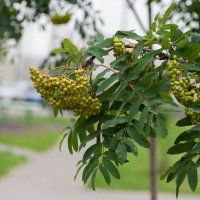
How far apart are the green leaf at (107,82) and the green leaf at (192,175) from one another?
1.13 feet

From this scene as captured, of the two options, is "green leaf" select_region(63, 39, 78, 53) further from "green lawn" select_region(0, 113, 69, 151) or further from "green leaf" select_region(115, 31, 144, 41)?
"green lawn" select_region(0, 113, 69, 151)

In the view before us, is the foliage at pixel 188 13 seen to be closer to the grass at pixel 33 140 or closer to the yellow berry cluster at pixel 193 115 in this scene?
the yellow berry cluster at pixel 193 115

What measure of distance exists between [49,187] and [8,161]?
1.90m

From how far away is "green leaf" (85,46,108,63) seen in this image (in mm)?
1500

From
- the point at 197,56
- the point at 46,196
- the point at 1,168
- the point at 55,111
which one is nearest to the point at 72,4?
the point at 55,111

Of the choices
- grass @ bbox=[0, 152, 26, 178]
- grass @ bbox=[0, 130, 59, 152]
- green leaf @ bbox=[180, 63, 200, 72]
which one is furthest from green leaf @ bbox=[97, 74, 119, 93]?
grass @ bbox=[0, 130, 59, 152]

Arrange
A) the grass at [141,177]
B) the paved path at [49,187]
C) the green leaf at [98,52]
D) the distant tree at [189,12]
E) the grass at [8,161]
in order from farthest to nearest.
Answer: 1. the grass at [8,161]
2. the grass at [141,177]
3. the paved path at [49,187]
4. the distant tree at [189,12]
5. the green leaf at [98,52]

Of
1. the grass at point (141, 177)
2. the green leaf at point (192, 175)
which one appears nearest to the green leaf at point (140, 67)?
the green leaf at point (192, 175)

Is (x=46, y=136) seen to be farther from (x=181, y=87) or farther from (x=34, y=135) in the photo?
(x=181, y=87)

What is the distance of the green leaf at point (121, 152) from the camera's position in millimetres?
1456

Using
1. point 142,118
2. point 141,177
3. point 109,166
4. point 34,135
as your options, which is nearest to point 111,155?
point 109,166

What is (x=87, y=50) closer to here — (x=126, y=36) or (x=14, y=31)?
(x=126, y=36)

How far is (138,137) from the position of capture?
153 cm

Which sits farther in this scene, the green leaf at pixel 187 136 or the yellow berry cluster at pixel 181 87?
the green leaf at pixel 187 136
